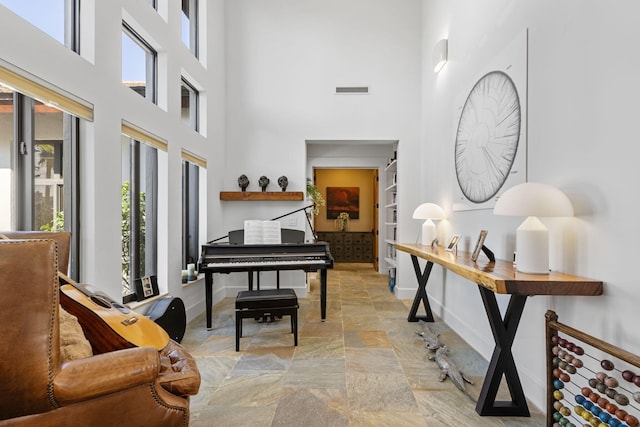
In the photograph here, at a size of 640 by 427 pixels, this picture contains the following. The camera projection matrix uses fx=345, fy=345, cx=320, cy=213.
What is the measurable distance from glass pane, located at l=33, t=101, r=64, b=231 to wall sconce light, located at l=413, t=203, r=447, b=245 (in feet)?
10.3

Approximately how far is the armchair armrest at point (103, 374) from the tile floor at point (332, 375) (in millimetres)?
979

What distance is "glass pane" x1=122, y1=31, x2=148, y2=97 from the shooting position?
2.98m

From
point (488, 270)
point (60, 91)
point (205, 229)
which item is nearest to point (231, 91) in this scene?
point (205, 229)

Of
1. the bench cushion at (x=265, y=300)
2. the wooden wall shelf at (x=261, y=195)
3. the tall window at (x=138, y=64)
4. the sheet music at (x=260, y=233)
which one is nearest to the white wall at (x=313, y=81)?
the wooden wall shelf at (x=261, y=195)

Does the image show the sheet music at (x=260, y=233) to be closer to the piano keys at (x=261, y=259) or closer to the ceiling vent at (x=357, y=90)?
the piano keys at (x=261, y=259)

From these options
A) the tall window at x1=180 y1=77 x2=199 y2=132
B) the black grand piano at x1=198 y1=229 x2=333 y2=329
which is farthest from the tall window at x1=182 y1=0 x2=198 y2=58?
the black grand piano at x1=198 y1=229 x2=333 y2=329

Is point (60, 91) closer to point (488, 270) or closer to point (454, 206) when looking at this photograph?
point (488, 270)

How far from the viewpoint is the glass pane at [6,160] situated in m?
1.93

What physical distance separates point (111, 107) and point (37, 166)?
649mm

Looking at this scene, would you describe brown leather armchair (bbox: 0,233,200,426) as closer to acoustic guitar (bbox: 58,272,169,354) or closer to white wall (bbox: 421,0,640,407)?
acoustic guitar (bbox: 58,272,169,354)

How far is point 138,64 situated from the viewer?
3166 millimetres

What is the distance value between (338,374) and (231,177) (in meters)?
3.26

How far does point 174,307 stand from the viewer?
2.94 meters

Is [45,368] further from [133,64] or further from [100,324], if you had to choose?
[133,64]
